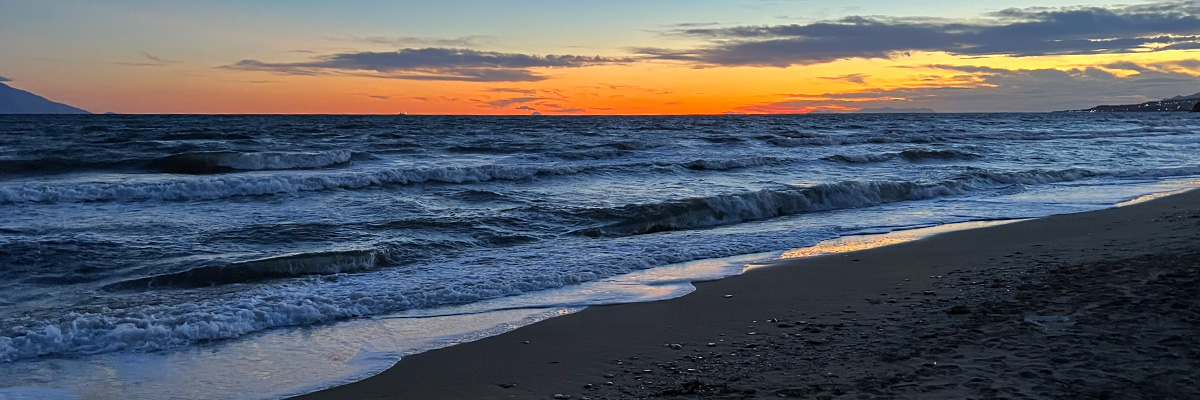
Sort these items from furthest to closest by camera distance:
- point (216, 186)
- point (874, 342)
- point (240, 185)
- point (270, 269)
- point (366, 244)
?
1. point (240, 185)
2. point (216, 186)
3. point (366, 244)
4. point (270, 269)
5. point (874, 342)

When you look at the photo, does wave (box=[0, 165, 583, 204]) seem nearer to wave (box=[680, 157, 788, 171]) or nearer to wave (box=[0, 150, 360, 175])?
wave (box=[680, 157, 788, 171])

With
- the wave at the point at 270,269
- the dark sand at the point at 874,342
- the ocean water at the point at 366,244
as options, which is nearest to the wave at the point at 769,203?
the ocean water at the point at 366,244

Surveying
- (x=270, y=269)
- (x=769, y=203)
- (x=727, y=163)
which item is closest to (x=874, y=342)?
(x=270, y=269)

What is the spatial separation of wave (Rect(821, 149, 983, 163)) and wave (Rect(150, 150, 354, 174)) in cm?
1599

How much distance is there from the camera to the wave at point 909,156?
25.6 m

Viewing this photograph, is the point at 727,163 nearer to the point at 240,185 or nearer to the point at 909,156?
the point at 909,156

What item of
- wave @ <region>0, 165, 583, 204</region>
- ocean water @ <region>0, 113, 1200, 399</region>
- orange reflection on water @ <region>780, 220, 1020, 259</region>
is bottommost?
orange reflection on water @ <region>780, 220, 1020, 259</region>

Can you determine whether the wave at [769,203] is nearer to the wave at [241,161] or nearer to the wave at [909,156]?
the wave at [909,156]

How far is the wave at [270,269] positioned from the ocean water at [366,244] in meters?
0.03

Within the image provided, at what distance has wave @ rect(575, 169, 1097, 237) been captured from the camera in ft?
40.4

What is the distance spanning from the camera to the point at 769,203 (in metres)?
14.3

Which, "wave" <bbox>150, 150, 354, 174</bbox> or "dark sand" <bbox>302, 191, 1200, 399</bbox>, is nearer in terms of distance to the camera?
"dark sand" <bbox>302, 191, 1200, 399</bbox>

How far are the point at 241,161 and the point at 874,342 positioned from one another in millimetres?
22774

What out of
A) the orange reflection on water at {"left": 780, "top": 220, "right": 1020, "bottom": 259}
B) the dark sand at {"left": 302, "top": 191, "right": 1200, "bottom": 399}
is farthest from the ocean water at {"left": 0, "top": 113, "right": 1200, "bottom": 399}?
the dark sand at {"left": 302, "top": 191, "right": 1200, "bottom": 399}
